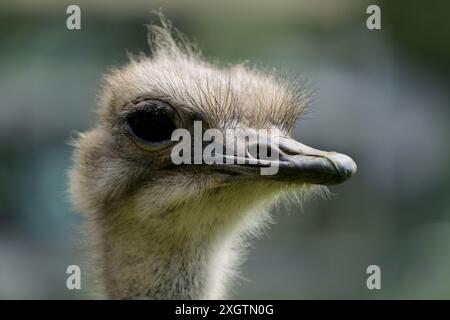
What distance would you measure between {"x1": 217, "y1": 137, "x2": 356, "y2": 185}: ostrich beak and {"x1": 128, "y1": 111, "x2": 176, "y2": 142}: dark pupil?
0.32 metres

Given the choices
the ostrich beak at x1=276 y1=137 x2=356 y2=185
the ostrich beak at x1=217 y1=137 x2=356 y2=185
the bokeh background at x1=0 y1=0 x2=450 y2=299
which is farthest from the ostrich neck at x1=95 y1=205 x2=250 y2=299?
the bokeh background at x1=0 y1=0 x2=450 y2=299

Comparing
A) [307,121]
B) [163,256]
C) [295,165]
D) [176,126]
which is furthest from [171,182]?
[307,121]

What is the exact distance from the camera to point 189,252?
11.0 ft

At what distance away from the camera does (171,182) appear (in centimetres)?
315

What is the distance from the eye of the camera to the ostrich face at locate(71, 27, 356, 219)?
304cm

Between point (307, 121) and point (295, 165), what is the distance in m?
4.84

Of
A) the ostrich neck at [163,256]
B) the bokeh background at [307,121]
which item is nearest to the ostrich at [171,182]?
the ostrich neck at [163,256]

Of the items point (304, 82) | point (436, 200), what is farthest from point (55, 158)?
point (304, 82)

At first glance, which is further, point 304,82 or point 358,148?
point 358,148

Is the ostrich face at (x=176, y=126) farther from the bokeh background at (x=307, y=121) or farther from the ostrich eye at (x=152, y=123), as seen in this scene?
the bokeh background at (x=307, y=121)

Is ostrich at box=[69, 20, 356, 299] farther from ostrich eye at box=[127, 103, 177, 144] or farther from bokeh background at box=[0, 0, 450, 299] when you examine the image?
bokeh background at box=[0, 0, 450, 299]

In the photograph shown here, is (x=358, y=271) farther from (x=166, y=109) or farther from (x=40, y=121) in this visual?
(x=166, y=109)

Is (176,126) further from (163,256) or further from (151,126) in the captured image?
(163,256)

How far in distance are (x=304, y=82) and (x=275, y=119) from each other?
0.55 metres
